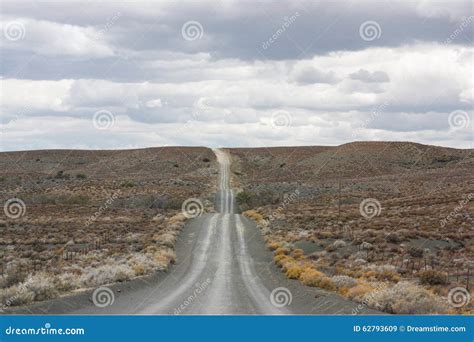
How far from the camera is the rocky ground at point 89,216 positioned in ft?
82.7

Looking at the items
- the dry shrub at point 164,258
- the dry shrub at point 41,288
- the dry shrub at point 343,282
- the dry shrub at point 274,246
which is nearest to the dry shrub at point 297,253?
the dry shrub at point 274,246

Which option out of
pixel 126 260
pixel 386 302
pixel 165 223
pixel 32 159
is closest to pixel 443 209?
pixel 165 223

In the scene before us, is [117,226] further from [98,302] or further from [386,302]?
[386,302]

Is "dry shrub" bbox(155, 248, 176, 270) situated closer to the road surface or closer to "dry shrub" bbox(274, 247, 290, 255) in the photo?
the road surface

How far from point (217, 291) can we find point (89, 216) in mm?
43334

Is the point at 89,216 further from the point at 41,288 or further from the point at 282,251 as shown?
the point at 41,288

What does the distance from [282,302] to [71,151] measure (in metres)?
149

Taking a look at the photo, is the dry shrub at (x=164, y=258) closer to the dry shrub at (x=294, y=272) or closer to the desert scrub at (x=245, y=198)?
the dry shrub at (x=294, y=272)

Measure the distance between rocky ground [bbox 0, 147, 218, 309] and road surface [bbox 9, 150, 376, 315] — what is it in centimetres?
111

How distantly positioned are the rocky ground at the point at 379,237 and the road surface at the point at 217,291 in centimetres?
117

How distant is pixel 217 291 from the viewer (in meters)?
23.9

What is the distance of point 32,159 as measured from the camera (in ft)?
508

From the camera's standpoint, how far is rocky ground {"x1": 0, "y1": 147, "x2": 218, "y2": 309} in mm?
25203

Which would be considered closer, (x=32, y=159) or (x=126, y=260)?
(x=126, y=260)
